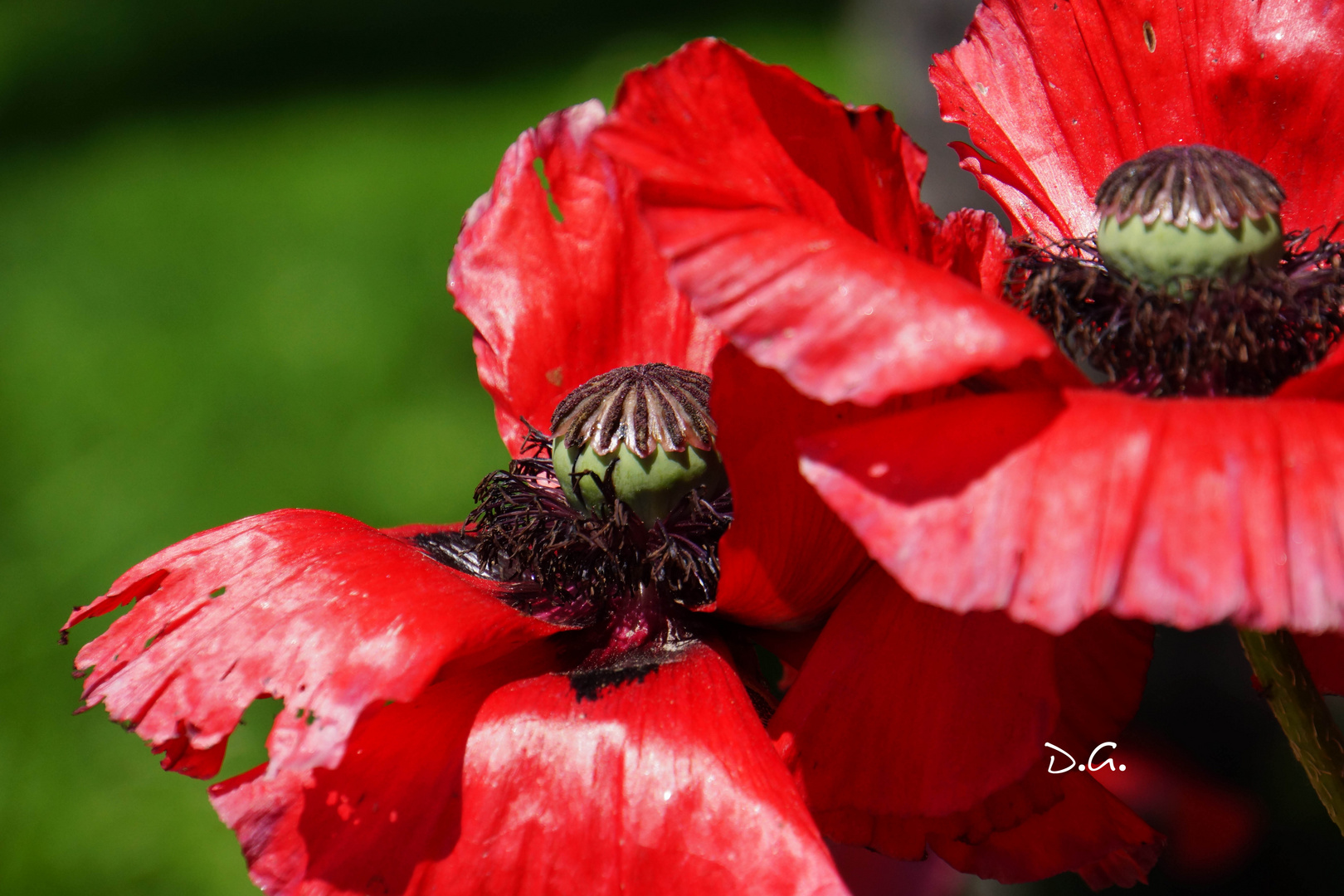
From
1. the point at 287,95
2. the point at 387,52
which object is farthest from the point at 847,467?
the point at 387,52

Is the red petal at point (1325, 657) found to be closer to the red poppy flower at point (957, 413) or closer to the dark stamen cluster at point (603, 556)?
the red poppy flower at point (957, 413)

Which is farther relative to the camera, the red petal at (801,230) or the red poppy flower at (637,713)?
the red poppy flower at (637,713)

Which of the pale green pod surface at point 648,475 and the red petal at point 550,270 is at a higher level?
the red petal at point 550,270

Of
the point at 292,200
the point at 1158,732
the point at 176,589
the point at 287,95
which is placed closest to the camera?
the point at 176,589

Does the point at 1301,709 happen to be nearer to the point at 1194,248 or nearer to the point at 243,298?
the point at 1194,248

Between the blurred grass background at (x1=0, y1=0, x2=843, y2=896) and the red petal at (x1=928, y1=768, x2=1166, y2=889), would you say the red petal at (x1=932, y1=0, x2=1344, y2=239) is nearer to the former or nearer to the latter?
the red petal at (x1=928, y1=768, x2=1166, y2=889)

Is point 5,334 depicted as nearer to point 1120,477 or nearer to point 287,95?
point 287,95

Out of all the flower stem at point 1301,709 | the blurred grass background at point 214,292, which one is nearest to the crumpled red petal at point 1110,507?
the flower stem at point 1301,709
